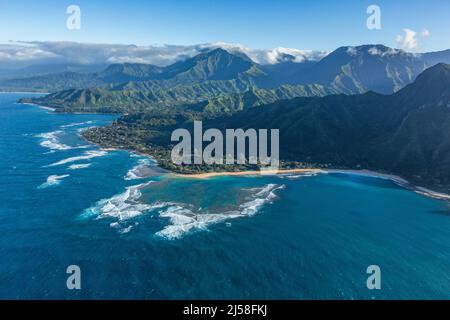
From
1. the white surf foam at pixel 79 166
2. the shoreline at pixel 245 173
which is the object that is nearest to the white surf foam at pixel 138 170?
the shoreline at pixel 245 173

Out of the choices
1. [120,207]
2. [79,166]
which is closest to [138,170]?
[79,166]

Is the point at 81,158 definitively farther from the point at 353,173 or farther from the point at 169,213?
the point at 353,173

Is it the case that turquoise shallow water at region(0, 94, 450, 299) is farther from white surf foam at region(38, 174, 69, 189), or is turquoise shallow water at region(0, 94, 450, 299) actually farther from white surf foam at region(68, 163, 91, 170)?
white surf foam at region(68, 163, 91, 170)

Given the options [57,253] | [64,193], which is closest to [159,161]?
[64,193]

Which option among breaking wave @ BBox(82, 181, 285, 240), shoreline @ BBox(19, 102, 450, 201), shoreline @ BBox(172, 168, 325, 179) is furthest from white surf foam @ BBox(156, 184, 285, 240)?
shoreline @ BBox(19, 102, 450, 201)

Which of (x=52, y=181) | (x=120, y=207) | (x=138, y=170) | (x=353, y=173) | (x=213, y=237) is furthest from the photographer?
(x=353, y=173)

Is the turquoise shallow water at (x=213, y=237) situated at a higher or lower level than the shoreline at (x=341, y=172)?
lower

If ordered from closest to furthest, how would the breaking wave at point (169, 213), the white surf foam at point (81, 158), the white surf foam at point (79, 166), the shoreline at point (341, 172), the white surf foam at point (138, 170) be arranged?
the breaking wave at point (169, 213) < the shoreline at point (341, 172) < the white surf foam at point (138, 170) < the white surf foam at point (79, 166) < the white surf foam at point (81, 158)

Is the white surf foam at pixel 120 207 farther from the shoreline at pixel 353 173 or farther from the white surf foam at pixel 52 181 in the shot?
the shoreline at pixel 353 173
